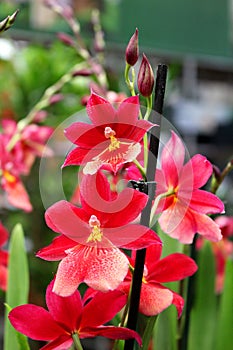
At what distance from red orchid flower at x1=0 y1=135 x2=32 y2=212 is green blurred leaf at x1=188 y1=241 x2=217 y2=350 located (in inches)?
6.4

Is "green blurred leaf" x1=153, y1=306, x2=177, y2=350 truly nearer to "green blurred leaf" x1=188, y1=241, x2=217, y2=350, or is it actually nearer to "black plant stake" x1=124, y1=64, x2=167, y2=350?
"green blurred leaf" x1=188, y1=241, x2=217, y2=350

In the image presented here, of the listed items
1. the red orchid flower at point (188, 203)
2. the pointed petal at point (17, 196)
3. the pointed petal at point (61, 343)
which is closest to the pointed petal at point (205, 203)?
the red orchid flower at point (188, 203)

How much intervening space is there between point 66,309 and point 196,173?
107 mm

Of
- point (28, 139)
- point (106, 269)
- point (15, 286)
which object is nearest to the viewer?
point (106, 269)

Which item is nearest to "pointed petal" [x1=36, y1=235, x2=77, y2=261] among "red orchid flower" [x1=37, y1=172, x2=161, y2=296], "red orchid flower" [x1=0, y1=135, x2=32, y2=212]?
"red orchid flower" [x1=37, y1=172, x2=161, y2=296]

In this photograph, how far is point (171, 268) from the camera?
35 cm

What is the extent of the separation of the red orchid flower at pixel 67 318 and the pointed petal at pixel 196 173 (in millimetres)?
77

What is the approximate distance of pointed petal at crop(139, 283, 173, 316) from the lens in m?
0.33

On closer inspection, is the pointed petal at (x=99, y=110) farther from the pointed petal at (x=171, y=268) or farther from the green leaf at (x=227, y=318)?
the green leaf at (x=227, y=318)

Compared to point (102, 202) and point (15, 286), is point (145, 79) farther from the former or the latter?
point (15, 286)

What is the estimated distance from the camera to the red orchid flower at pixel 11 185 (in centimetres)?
51

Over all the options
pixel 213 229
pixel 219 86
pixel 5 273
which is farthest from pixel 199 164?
pixel 219 86

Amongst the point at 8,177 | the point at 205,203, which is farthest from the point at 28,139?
the point at 205,203

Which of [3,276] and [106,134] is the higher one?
[106,134]
